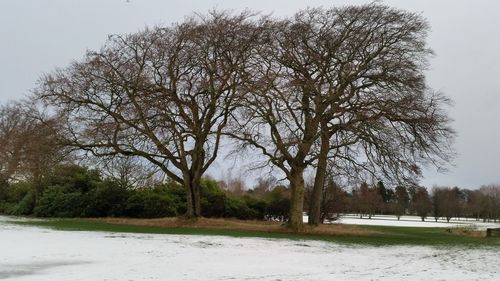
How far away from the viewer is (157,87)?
30.2m

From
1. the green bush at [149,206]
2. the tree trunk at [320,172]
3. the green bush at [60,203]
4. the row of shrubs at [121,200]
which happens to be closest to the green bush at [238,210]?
the row of shrubs at [121,200]

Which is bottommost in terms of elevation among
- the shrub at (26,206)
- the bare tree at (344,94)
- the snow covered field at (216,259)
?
the snow covered field at (216,259)

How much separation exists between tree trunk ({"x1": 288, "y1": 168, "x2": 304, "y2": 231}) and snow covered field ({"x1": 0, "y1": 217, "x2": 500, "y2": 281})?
753 centimetres

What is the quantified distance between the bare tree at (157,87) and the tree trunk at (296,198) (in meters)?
5.17

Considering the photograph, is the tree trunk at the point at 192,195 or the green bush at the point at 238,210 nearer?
the tree trunk at the point at 192,195

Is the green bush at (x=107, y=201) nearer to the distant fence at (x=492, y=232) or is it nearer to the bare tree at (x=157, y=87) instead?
the bare tree at (x=157, y=87)

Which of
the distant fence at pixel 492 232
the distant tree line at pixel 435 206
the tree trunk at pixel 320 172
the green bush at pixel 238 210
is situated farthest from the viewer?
the distant tree line at pixel 435 206

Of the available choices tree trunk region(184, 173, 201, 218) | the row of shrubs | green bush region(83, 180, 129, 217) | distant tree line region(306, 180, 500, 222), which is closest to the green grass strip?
tree trunk region(184, 173, 201, 218)

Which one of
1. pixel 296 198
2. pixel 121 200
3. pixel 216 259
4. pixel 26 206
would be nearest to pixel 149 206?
pixel 121 200

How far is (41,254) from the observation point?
47.4 feet

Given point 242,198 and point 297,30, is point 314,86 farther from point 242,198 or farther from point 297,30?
point 242,198

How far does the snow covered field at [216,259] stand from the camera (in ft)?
39.2

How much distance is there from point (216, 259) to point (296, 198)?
49.4 feet

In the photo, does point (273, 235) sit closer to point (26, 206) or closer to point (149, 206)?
point (149, 206)
